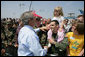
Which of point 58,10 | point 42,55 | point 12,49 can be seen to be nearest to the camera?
point 42,55

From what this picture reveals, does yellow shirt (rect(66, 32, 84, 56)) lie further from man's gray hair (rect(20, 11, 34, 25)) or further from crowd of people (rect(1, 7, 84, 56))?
man's gray hair (rect(20, 11, 34, 25))

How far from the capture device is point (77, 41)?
246 cm

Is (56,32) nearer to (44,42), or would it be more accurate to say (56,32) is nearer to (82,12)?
(44,42)

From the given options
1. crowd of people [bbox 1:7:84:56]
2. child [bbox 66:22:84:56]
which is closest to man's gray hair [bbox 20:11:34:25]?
crowd of people [bbox 1:7:84:56]

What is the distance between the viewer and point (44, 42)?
→ 3.32 meters

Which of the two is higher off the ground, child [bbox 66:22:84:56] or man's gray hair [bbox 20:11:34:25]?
man's gray hair [bbox 20:11:34:25]

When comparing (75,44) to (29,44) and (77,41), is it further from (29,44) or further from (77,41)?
(29,44)

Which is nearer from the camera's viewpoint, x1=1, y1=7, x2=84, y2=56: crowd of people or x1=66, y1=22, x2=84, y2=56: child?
x1=1, y1=7, x2=84, y2=56: crowd of people

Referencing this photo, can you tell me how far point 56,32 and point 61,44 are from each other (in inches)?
17.4

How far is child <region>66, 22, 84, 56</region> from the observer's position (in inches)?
95.4

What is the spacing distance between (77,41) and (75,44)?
67mm

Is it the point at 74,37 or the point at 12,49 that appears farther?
the point at 12,49

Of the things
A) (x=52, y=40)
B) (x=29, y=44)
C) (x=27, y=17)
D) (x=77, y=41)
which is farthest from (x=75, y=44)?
(x=27, y=17)

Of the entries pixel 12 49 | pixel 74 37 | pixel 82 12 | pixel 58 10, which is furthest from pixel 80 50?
pixel 12 49
